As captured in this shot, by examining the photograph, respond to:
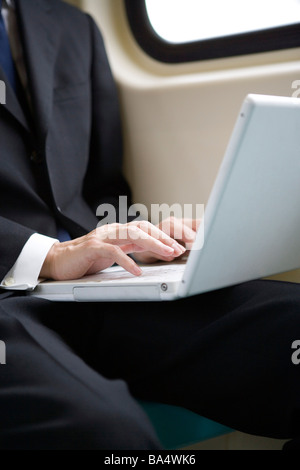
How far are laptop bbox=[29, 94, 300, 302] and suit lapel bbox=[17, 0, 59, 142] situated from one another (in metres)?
0.45

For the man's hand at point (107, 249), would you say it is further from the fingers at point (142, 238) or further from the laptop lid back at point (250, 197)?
the laptop lid back at point (250, 197)

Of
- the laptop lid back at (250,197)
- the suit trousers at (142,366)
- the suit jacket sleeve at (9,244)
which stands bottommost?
the suit trousers at (142,366)

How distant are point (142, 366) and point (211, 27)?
3.26 feet

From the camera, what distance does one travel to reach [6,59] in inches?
47.8

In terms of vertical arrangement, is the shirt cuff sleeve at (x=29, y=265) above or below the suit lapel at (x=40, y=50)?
below

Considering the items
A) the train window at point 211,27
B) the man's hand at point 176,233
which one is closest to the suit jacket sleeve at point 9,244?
the man's hand at point 176,233

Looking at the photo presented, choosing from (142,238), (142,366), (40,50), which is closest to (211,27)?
(40,50)

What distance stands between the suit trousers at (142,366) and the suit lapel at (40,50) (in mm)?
459

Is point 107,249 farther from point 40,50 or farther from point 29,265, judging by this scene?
point 40,50

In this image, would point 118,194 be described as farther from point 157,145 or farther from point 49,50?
point 49,50

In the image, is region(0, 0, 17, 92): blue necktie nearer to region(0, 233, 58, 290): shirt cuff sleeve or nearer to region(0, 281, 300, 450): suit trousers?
region(0, 233, 58, 290): shirt cuff sleeve

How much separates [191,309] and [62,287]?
22 cm

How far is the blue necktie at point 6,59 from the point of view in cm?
121

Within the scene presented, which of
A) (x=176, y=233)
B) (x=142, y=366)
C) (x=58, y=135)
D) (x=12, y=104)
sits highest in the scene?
(x=12, y=104)
